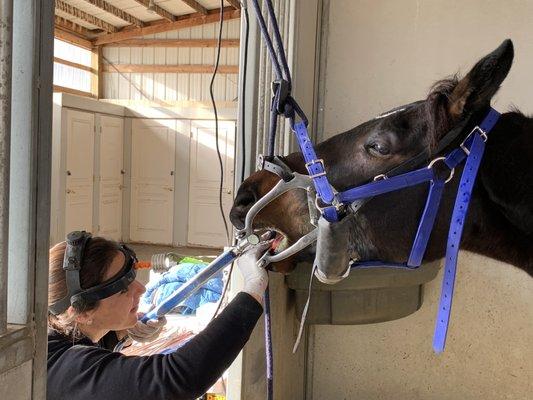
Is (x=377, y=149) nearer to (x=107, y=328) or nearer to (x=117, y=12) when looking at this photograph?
(x=107, y=328)

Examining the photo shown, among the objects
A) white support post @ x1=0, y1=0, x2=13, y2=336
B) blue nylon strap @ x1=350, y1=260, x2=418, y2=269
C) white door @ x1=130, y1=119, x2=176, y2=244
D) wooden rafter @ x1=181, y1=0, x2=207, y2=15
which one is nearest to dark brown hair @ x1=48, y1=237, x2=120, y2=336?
white support post @ x1=0, y1=0, x2=13, y2=336

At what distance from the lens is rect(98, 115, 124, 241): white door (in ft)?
25.7

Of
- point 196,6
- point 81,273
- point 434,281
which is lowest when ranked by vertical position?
point 434,281

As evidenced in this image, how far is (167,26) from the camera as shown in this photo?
9516 mm

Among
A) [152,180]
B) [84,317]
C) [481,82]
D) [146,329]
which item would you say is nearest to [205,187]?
[152,180]

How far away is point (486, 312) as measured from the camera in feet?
7.96

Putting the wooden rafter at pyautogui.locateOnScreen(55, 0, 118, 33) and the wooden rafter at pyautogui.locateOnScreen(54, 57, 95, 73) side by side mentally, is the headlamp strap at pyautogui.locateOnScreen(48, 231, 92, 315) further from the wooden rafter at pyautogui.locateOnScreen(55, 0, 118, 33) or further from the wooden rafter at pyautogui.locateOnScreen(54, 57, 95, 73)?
the wooden rafter at pyautogui.locateOnScreen(54, 57, 95, 73)

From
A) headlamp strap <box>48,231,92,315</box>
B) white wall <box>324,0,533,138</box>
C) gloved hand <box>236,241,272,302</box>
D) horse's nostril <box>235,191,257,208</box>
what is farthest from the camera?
white wall <box>324,0,533,138</box>

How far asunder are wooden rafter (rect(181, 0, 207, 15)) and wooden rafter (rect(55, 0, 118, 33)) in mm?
1782

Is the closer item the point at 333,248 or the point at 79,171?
the point at 333,248

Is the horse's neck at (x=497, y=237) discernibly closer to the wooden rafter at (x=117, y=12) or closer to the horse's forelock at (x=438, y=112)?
the horse's forelock at (x=438, y=112)

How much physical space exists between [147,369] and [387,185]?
692 mm

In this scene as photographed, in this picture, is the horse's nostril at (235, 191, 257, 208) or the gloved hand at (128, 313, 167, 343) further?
the gloved hand at (128, 313, 167, 343)

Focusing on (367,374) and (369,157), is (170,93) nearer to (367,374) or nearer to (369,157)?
(367,374)
